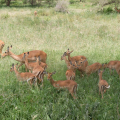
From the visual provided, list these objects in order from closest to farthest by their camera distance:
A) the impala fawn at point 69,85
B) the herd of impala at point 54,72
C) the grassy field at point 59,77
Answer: the grassy field at point 59,77, the impala fawn at point 69,85, the herd of impala at point 54,72

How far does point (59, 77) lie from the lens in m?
4.89

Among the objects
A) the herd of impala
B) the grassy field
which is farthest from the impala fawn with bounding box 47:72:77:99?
the grassy field

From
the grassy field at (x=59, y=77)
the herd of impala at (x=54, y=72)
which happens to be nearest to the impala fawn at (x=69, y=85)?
the herd of impala at (x=54, y=72)

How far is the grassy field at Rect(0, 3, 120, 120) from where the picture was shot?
3252 mm

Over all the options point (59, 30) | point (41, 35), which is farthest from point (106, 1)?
point (41, 35)

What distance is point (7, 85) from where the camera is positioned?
13.3ft

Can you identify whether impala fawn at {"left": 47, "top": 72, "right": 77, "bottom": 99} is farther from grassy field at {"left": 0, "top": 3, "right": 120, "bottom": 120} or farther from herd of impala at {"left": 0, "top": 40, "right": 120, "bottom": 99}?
grassy field at {"left": 0, "top": 3, "right": 120, "bottom": 120}

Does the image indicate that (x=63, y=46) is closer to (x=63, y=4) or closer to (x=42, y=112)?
(x=42, y=112)

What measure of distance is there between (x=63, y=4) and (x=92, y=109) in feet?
56.4

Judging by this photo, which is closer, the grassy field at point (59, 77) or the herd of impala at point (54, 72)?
the grassy field at point (59, 77)

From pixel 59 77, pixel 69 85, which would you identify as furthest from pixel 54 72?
pixel 59 77

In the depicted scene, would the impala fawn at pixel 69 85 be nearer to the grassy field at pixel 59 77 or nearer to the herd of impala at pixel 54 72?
the herd of impala at pixel 54 72

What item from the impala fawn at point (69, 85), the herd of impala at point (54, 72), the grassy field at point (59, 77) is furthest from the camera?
the herd of impala at point (54, 72)

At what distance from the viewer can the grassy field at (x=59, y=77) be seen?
3.25 meters
